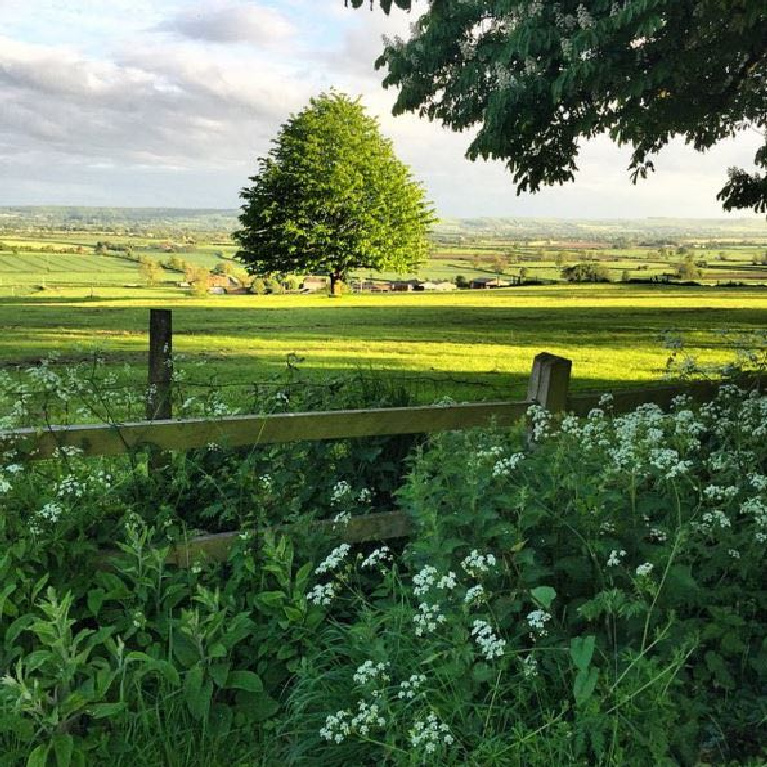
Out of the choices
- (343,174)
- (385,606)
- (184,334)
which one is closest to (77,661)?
(385,606)

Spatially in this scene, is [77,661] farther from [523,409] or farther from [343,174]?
[343,174]

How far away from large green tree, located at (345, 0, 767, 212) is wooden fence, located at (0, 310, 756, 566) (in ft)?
9.76

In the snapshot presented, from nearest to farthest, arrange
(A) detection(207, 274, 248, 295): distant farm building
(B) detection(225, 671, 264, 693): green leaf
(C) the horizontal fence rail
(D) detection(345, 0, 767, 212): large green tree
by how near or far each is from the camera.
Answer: (B) detection(225, 671, 264, 693): green leaf, (C) the horizontal fence rail, (D) detection(345, 0, 767, 212): large green tree, (A) detection(207, 274, 248, 295): distant farm building

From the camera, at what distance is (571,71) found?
6664 mm

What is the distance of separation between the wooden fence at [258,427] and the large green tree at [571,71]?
9.76 ft

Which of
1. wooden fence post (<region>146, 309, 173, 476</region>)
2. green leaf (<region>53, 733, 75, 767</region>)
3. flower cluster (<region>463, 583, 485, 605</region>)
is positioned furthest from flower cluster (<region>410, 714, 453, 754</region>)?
wooden fence post (<region>146, 309, 173, 476</region>)

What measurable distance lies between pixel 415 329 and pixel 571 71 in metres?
14.4

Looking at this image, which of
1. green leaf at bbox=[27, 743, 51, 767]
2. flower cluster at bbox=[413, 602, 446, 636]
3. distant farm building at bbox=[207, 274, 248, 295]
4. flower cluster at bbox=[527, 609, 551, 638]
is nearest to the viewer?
green leaf at bbox=[27, 743, 51, 767]

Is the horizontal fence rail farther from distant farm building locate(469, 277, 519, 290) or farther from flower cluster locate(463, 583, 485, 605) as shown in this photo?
distant farm building locate(469, 277, 519, 290)

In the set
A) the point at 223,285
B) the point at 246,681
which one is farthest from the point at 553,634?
the point at 223,285

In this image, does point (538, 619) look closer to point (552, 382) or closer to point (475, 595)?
point (475, 595)

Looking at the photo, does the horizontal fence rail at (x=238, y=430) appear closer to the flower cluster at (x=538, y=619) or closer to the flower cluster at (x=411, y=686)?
the flower cluster at (x=538, y=619)

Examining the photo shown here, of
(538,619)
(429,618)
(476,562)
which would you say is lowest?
(429,618)

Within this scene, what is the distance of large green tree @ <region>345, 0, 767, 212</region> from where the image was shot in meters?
6.93
